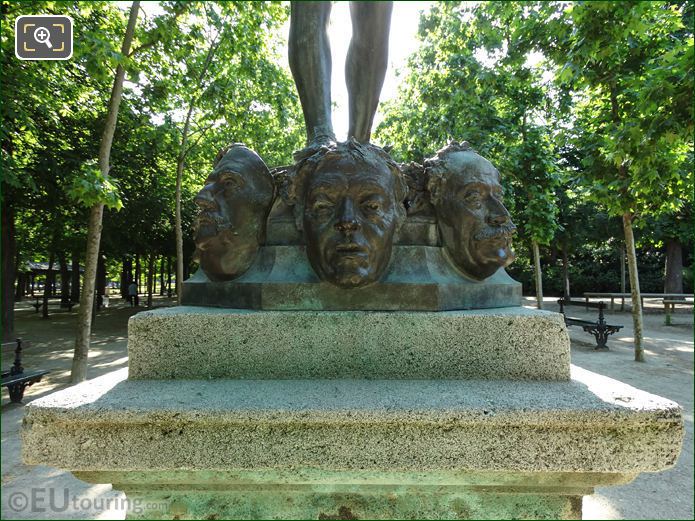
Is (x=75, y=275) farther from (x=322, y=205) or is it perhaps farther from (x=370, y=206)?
(x=370, y=206)

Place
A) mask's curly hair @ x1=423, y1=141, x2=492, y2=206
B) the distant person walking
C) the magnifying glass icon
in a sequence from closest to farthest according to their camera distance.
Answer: mask's curly hair @ x1=423, y1=141, x2=492, y2=206
the magnifying glass icon
the distant person walking

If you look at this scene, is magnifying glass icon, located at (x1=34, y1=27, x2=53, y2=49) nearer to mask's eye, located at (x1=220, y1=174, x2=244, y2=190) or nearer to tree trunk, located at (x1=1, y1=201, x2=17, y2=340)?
mask's eye, located at (x1=220, y1=174, x2=244, y2=190)

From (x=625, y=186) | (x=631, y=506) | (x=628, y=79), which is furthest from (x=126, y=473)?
(x=625, y=186)

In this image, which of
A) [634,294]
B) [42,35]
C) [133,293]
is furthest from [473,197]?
[133,293]

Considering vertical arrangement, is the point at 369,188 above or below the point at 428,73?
below

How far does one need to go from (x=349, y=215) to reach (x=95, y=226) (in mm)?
6669

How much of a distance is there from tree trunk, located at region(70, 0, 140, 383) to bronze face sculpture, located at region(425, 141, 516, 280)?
641cm

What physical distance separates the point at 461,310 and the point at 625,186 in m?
8.65

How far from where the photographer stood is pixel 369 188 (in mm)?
2031

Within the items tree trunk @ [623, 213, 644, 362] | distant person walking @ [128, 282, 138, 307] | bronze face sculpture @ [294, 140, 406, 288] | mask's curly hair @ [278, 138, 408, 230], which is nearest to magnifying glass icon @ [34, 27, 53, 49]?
mask's curly hair @ [278, 138, 408, 230]

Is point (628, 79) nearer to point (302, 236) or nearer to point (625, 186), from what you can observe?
point (625, 186)

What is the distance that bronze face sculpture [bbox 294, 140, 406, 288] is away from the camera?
1.94 meters

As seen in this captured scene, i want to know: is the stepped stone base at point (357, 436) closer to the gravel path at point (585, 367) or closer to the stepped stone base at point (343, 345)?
the stepped stone base at point (343, 345)

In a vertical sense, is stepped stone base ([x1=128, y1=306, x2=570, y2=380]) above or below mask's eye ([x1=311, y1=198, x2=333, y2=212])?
below
